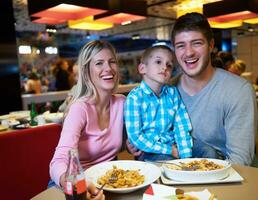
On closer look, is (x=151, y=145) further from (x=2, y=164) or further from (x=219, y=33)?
(x=219, y=33)

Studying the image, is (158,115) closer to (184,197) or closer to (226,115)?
(226,115)

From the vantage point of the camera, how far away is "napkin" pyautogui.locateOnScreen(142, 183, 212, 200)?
109 centimetres

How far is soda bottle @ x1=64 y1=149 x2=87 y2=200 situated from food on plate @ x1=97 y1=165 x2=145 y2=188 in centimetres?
19

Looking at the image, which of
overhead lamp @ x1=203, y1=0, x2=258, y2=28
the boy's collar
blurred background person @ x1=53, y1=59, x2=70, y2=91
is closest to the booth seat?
the boy's collar

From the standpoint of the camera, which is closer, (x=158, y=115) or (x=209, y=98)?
(x=209, y=98)

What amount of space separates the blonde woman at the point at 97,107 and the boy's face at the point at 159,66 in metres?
0.26

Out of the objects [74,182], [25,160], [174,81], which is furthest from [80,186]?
[174,81]

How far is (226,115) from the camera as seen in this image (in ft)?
5.92

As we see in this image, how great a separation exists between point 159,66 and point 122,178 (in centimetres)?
97

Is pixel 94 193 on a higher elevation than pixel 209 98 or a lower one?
lower

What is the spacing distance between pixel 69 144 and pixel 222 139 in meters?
0.98

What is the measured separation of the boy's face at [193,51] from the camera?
1.90 meters

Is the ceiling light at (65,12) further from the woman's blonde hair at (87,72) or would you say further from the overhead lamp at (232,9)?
the woman's blonde hair at (87,72)

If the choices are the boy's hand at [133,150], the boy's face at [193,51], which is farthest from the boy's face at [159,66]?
the boy's hand at [133,150]
